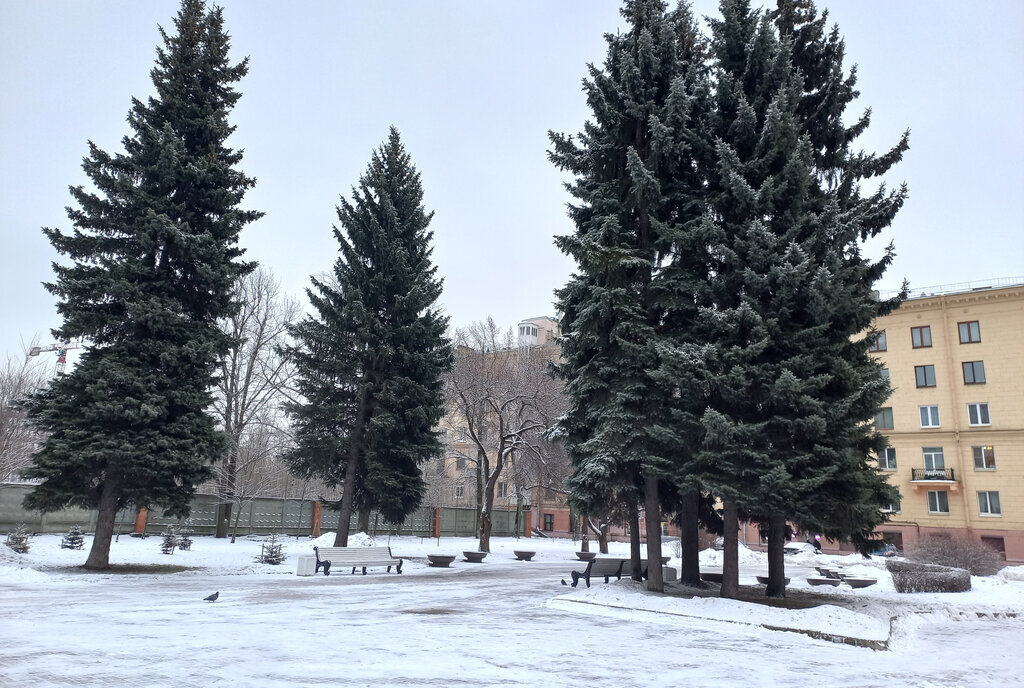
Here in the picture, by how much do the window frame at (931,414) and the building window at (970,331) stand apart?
4.26m

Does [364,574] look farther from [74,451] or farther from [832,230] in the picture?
[832,230]

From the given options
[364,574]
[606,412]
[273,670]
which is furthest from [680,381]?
[364,574]

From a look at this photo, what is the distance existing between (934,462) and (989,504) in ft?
11.5

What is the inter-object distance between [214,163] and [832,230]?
17164mm

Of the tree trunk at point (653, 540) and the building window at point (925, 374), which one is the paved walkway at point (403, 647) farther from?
the building window at point (925, 374)

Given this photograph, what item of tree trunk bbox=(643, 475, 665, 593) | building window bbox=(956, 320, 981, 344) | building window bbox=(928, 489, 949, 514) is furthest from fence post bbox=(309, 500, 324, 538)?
building window bbox=(956, 320, 981, 344)

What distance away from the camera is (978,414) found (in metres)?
38.7

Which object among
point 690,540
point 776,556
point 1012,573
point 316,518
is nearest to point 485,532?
point 316,518

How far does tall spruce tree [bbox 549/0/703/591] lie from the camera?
14.5 metres

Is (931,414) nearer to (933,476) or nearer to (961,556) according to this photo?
(933,476)

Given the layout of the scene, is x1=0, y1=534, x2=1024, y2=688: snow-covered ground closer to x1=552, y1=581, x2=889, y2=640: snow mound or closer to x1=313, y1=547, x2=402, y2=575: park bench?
x1=552, y1=581, x2=889, y2=640: snow mound

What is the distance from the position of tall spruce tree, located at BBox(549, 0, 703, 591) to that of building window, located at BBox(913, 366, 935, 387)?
3249 centimetres

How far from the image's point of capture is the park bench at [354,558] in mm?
18500

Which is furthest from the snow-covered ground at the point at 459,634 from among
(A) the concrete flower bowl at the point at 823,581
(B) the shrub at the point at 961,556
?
(B) the shrub at the point at 961,556
